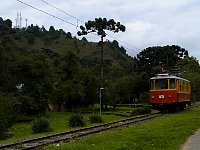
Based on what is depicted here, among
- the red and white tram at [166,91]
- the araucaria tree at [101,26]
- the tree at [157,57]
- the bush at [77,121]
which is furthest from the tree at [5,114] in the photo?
the tree at [157,57]

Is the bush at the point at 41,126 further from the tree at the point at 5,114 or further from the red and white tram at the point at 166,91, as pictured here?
the red and white tram at the point at 166,91

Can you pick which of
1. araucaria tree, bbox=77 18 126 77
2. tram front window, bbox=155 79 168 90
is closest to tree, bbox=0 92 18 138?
tram front window, bbox=155 79 168 90

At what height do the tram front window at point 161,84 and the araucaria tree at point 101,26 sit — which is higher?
the araucaria tree at point 101,26

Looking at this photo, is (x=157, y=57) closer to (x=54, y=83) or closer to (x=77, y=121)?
(x=54, y=83)

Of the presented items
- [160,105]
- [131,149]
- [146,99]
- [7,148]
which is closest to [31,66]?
[160,105]

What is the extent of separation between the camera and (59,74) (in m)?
61.3

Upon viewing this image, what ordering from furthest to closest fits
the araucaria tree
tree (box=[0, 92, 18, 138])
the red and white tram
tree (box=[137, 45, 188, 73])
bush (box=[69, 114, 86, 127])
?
tree (box=[137, 45, 188, 73]), the araucaria tree, the red and white tram, bush (box=[69, 114, 86, 127]), tree (box=[0, 92, 18, 138])

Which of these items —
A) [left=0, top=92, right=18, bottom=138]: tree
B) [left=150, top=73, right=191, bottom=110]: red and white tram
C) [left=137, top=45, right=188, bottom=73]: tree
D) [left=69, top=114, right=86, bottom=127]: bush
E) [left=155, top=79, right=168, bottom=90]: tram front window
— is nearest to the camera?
[left=0, top=92, right=18, bottom=138]: tree

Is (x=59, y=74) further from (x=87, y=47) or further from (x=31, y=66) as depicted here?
(x=87, y=47)

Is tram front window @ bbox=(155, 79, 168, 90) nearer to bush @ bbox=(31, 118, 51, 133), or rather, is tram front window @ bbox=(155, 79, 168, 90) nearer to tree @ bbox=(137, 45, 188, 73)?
bush @ bbox=(31, 118, 51, 133)

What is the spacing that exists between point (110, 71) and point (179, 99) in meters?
49.4

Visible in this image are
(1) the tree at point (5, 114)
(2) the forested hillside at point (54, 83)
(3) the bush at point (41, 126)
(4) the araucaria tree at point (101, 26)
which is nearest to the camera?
(3) the bush at point (41, 126)

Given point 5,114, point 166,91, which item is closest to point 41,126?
point 5,114

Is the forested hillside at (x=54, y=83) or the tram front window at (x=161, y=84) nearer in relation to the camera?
the tram front window at (x=161, y=84)
